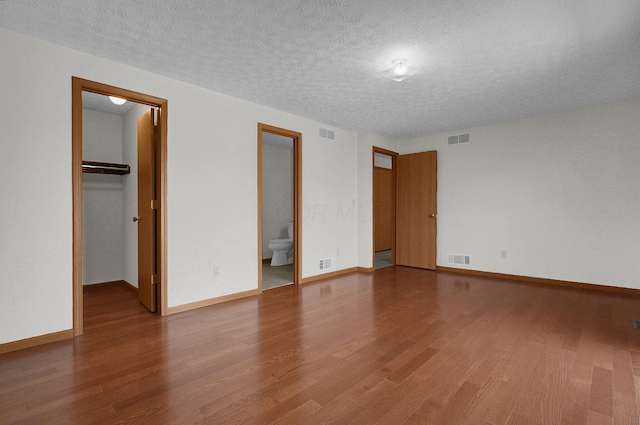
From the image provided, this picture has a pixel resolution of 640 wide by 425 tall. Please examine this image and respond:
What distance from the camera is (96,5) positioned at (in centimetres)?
204

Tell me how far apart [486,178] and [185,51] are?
4.62 m

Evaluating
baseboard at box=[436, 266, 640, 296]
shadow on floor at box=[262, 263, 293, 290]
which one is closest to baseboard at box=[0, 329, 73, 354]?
shadow on floor at box=[262, 263, 293, 290]

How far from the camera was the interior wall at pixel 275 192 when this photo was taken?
6578 millimetres

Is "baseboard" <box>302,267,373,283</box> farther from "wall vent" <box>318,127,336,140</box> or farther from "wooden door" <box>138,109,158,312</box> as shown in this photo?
"wall vent" <box>318,127,336,140</box>

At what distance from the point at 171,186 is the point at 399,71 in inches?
98.7

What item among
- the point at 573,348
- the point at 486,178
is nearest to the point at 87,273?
the point at 573,348

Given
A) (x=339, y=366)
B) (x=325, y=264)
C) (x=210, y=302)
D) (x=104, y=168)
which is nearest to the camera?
(x=339, y=366)

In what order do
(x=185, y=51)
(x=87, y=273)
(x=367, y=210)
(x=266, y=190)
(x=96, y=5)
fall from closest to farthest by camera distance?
(x=96, y=5)
(x=185, y=51)
(x=87, y=273)
(x=367, y=210)
(x=266, y=190)

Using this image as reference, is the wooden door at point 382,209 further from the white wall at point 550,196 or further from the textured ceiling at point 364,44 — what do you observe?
the textured ceiling at point 364,44

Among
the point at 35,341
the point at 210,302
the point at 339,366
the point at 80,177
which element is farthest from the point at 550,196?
the point at 35,341

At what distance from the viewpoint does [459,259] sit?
534cm

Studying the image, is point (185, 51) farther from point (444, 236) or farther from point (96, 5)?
point (444, 236)

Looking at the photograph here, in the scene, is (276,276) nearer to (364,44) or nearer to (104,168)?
(104,168)

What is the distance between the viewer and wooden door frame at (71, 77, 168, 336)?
2627 mm
